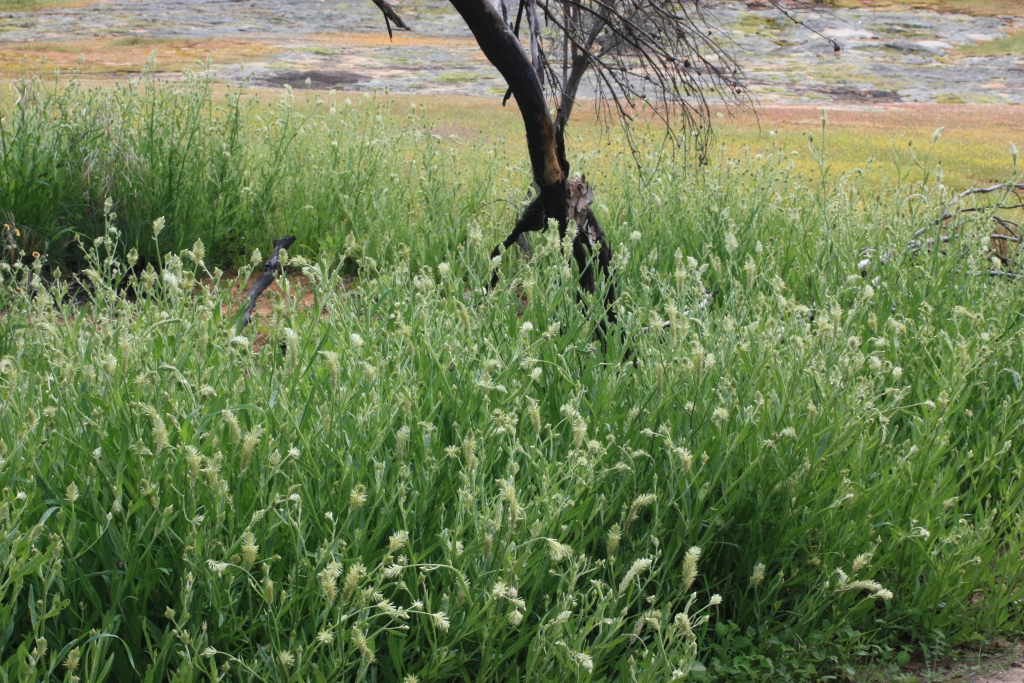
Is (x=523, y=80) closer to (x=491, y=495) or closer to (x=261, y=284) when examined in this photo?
(x=261, y=284)

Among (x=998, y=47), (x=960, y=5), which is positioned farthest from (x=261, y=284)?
(x=960, y=5)

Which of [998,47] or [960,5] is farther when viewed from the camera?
[960,5]

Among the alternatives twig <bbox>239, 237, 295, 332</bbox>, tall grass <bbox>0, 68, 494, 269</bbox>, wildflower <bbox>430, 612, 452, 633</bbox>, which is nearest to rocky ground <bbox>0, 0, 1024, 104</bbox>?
tall grass <bbox>0, 68, 494, 269</bbox>

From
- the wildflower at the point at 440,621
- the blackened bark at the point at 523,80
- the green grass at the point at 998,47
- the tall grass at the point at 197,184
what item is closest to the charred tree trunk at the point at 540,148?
the blackened bark at the point at 523,80

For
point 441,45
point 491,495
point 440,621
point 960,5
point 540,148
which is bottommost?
point 491,495

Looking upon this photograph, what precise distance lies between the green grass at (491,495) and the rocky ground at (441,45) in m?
24.1

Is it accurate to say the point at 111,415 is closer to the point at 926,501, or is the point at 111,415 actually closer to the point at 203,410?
the point at 203,410

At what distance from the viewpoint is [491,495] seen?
102 inches

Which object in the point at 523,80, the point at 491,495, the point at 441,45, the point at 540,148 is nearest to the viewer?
the point at 491,495

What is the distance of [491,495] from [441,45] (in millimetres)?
47735

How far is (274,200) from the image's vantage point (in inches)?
259

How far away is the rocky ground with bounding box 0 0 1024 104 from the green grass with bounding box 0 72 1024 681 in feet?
79.0

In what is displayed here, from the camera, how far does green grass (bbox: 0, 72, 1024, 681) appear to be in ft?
6.66

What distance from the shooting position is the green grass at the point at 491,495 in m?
2.03
